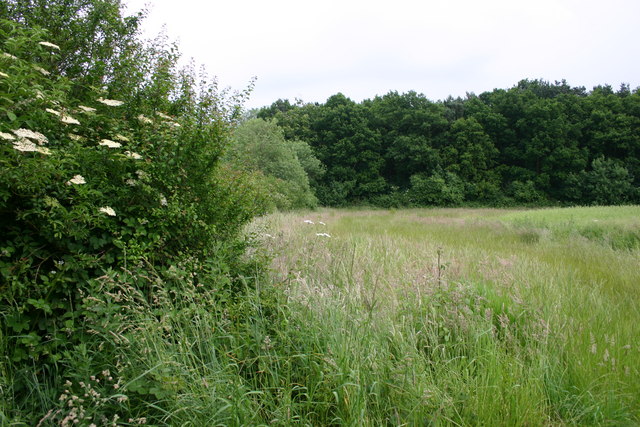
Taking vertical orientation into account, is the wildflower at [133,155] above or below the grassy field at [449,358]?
above

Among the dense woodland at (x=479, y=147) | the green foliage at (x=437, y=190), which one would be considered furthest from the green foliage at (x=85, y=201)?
the dense woodland at (x=479, y=147)

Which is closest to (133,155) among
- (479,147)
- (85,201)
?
(85,201)

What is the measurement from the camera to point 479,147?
39500 mm

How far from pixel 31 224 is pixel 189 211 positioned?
1.03m

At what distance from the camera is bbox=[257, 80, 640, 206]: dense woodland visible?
37.1m

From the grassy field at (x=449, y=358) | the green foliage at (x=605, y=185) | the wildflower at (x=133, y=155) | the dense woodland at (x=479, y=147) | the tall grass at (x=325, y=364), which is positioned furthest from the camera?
the dense woodland at (x=479, y=147)

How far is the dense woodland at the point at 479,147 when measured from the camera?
37094 mm

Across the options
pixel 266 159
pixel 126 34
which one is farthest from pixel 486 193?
pixel 126 34

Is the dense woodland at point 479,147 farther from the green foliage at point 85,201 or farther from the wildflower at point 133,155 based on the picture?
the wildflower at point 133,155

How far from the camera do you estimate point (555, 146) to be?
38188mm

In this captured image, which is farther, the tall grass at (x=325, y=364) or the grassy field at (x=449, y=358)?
the grassy field at (x=449, y=358)

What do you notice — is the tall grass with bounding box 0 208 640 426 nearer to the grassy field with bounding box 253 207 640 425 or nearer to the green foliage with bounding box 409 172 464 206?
the grassy field with bounding box 253 207 640 425

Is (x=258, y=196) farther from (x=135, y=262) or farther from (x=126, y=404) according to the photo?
(x=126, y=404)

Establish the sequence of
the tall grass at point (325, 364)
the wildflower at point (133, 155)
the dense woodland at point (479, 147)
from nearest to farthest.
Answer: the tall grass at point (325, 364)
the wildflower at point (133, 155)
the dense woodland at point (479, 147)
